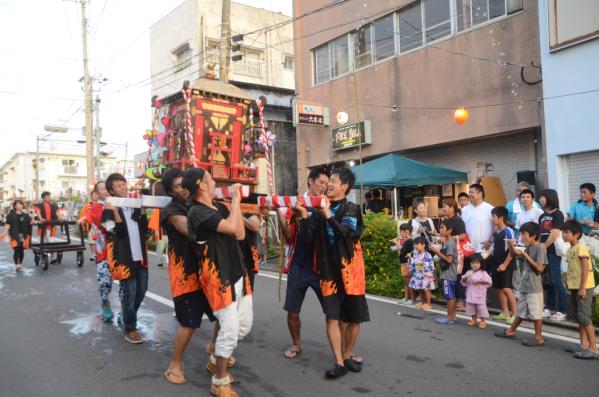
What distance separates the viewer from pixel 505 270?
20.5 feet

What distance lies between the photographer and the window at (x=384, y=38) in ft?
45.7

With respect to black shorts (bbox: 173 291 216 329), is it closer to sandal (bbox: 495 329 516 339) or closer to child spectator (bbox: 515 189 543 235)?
sandal (bbox: 495 329 516 339)

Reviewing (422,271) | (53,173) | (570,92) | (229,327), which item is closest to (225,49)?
(570,92)

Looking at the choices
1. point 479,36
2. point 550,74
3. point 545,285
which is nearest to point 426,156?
point 479,36

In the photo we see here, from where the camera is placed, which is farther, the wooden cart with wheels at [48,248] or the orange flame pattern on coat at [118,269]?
the wooden cart with wheels at [48,248]

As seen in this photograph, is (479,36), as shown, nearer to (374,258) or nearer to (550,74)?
(550,74)

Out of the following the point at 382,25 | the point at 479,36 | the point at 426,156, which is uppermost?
the point at 382,25

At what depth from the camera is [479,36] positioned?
11453mm

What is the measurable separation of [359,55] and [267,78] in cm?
1034

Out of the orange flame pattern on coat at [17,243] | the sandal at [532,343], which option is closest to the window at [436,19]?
the sandal at [532,343]

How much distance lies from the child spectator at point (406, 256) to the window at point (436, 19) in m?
7.07

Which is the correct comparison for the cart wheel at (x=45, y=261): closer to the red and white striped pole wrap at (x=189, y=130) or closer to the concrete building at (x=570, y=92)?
the red and white striped pole wrap at (x=189, y=130)

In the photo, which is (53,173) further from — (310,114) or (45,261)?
(310,114)

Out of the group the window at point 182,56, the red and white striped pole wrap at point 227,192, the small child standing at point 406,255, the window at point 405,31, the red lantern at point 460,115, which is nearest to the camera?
the red and white striped pole wrap at point 227,192
